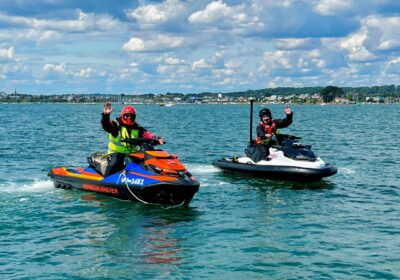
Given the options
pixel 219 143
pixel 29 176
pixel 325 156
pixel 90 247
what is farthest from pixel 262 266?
pixel 219 143

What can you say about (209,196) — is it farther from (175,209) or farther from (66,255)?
(66,255)

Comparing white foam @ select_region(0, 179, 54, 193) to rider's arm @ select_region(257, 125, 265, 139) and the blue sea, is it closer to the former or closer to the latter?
the blue sea

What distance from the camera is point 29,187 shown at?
19.0 meters

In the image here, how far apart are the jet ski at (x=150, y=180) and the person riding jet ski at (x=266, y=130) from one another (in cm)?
580

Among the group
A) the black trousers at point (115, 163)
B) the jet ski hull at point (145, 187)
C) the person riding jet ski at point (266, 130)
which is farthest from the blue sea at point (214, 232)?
the person riding jet ski at point (266, 130)

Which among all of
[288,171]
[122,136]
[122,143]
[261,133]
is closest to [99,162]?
[122,143]

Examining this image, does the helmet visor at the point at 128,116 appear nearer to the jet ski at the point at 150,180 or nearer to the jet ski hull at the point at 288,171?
the jet ski at the point at 150,180

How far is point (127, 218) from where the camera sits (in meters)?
14.6

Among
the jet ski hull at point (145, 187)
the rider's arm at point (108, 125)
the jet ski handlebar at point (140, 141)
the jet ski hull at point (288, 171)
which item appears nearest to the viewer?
the jet ski hull at point (145, 187)

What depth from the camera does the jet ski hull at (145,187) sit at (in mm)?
15339

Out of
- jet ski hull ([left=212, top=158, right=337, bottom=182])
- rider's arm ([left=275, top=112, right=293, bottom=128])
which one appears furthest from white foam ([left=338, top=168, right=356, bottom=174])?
rider's arm ([left=275, top=112, right=293, bottom=128])

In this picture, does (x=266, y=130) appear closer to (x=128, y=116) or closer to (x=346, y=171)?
(x=346, y=171)

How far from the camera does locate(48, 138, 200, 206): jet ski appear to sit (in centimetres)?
1539

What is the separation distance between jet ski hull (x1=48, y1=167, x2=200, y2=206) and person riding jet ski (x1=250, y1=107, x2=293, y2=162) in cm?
618
